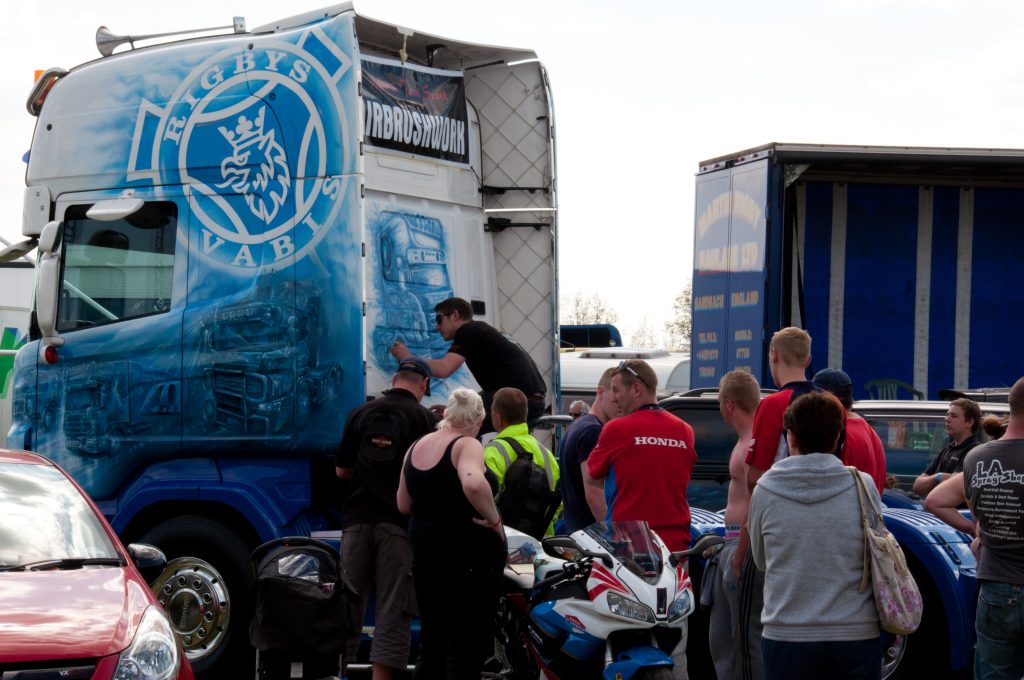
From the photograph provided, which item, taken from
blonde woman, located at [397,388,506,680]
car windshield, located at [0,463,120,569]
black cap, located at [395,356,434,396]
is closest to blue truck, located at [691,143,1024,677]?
black cap, located at [395,356,434,396]

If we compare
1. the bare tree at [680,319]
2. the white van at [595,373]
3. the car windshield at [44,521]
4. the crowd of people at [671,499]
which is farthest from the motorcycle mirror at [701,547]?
the bare tree at [680,319]

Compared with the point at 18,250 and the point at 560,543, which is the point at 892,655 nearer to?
the point at 560,543

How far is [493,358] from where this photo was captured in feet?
27.9

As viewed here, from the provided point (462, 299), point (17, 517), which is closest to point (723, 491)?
point (462, 299)

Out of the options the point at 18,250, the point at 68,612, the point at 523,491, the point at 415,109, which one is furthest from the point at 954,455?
the point at 18,250

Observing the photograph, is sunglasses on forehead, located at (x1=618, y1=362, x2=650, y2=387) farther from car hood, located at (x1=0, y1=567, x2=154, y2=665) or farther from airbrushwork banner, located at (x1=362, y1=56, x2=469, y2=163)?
car hood, located at (x1=0, y1=567, x2=154, y2=665)

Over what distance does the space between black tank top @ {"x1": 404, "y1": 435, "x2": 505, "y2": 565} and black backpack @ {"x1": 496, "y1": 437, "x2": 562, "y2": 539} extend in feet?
4.62

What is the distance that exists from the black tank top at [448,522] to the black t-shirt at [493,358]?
1764 millimetres

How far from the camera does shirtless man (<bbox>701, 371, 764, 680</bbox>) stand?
606 cm

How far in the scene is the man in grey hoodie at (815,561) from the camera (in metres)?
4.60

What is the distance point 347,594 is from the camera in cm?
656

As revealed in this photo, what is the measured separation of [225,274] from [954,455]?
504cm

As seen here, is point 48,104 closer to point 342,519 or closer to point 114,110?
point 114,110

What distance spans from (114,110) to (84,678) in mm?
4483
